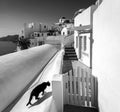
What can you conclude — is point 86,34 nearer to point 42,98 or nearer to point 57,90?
point 57,90

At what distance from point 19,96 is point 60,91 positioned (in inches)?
55.8

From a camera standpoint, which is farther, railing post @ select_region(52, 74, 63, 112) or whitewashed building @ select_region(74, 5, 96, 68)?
whitewashed building @ select_region(74, 5, 96, 68)

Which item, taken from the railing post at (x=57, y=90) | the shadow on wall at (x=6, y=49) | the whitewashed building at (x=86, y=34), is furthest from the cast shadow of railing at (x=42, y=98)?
the shadow on wall at (x=6, y=49)

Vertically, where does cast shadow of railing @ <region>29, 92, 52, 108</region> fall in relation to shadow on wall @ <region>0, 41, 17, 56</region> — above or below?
below

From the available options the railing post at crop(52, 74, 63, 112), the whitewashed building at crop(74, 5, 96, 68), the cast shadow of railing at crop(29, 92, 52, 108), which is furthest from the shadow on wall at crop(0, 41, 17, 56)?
the railing post at crop(52, 74, 63, 112)

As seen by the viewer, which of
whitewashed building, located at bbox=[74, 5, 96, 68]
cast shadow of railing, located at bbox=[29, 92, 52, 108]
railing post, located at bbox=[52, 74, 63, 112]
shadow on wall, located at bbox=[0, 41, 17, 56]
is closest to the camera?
cast shadow of railing, located at bbox=[29, 92, 52, 108]

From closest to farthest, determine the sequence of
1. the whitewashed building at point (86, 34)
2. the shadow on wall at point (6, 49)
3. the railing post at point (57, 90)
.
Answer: the railing post at point (57, 90) → the whitewashed building at point (86, 34) → the shadow on wall at point (6, 49)

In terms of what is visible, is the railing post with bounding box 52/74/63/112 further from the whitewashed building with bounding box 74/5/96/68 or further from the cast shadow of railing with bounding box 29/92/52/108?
the whitewashed building with bounding box 74/5/96/68

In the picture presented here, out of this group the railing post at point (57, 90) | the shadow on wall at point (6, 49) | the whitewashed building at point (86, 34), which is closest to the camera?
the railing post at point (57, 90)

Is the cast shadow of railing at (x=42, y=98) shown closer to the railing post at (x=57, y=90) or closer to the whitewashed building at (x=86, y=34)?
the railing post at (x=57, y=90)

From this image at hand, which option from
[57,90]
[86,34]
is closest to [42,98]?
[57,90]

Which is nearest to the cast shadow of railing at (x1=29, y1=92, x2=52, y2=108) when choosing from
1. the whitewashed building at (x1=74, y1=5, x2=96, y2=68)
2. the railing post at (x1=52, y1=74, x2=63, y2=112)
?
the railing post at (x1=52, y1=74, x2=63, y2=112)

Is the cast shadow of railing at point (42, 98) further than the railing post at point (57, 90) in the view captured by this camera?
No

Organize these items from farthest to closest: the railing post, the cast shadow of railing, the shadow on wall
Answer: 1. the shadow on wall
2. the railing post
3. the cast shadow of railing
